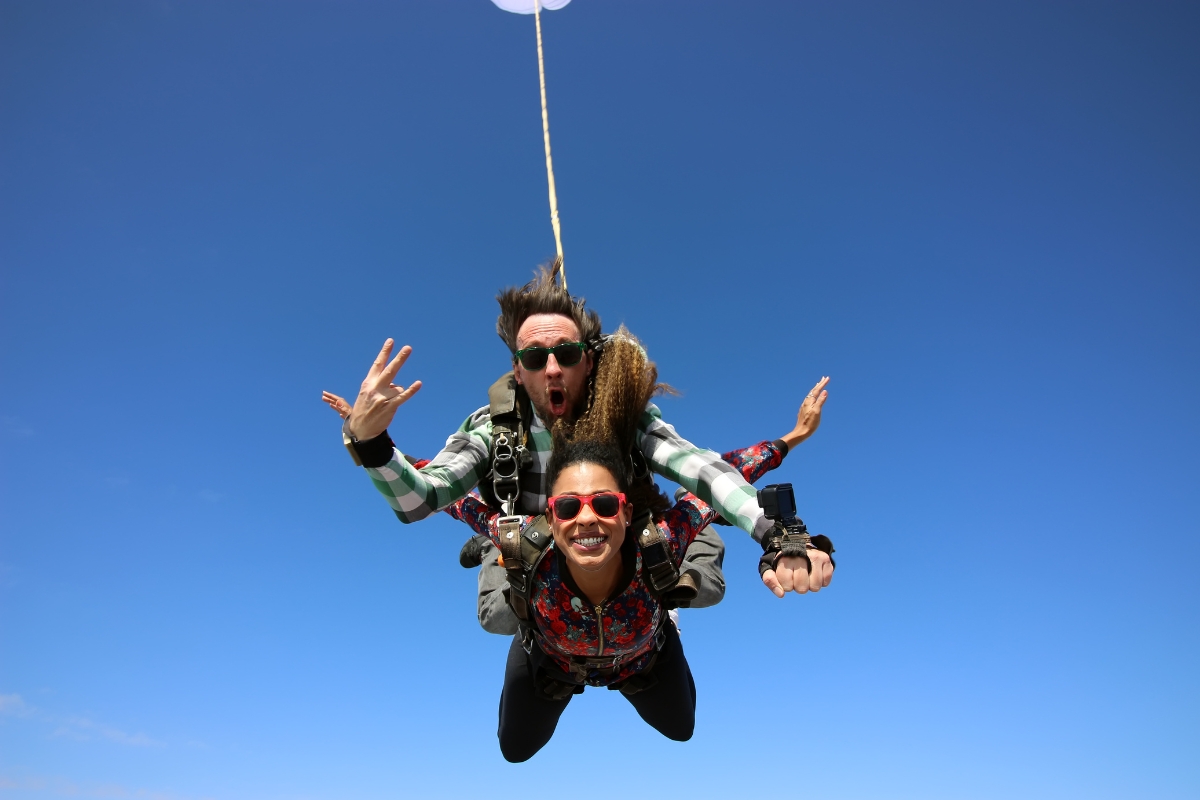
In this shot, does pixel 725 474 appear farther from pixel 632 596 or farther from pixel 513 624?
pixel 513 624

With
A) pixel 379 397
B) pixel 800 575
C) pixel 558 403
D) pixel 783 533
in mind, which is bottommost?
pixel 800 575

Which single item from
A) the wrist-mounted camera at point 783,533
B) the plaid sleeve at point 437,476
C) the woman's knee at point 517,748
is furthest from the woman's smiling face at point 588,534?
the woman's knee at point 517,748

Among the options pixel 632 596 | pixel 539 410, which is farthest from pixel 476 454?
pixel 632 596

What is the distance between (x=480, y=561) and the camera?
4.45 m

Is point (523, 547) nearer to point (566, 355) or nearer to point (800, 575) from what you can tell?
point (566, 355)

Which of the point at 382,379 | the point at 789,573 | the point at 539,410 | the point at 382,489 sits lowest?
the point at 789,573

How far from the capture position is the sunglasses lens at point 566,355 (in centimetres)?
363

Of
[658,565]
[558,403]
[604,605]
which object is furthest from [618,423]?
[604,605]

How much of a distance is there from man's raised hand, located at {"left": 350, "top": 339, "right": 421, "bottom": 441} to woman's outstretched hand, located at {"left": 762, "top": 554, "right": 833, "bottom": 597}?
156 cm

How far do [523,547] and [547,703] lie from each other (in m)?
1.46

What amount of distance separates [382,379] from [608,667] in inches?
76.4

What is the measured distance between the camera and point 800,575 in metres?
2.52

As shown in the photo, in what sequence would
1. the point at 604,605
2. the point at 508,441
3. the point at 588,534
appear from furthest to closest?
1. the point at 508,441
2. the point at 604,605
3. the point at 588,534

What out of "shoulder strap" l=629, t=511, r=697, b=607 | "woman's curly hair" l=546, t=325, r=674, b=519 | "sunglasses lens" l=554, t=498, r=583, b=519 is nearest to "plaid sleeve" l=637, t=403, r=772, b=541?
"woman's curly hair" l=546, t=325, r=674, b=519
